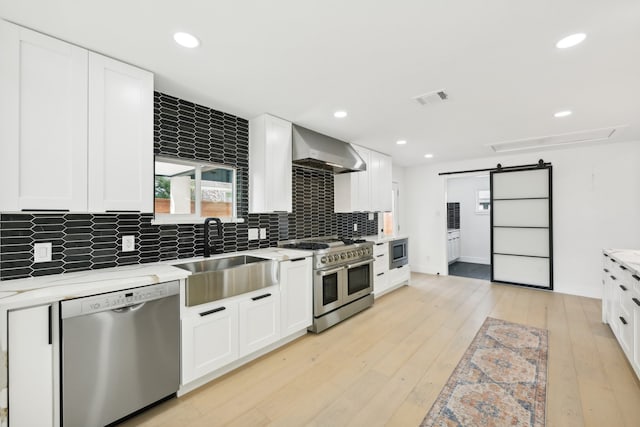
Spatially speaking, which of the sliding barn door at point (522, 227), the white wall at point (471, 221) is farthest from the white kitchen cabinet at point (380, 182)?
the white wall at point (471, 221)

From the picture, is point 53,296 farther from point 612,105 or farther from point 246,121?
point 612,105

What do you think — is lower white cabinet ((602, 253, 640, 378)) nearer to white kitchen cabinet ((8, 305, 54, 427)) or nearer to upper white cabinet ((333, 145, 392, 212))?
upper white cabinet ((333, 145, 392, 212))

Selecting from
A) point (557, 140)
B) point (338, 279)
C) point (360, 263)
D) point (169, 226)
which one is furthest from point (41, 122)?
point (557, 140)

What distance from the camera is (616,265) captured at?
9.06 feet

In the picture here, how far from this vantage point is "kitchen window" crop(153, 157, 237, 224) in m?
2.59

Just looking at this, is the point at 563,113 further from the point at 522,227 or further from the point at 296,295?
the point at 296,295

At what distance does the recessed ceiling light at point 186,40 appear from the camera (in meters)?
1.72

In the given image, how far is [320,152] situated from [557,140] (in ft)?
11.8

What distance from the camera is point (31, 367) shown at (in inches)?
56.2

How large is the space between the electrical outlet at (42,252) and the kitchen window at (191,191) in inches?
27.9

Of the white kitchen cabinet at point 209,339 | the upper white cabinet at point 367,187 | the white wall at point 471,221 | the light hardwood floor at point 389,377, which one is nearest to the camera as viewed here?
the light hardwood floor at point 389,377

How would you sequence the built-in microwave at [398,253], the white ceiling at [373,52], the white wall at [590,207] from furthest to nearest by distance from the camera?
the built-in microwave at [398,253]
the white wall at [590,207]
the white ceiling at [373,52]

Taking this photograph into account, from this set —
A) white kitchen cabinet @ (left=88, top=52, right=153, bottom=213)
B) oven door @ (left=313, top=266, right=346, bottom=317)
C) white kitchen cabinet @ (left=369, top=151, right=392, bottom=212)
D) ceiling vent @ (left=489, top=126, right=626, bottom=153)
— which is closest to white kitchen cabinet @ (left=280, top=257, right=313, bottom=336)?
oven door @ (left=313, top=266, right=346, bottom=317)

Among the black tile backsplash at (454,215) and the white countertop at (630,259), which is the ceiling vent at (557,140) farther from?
the black tile backsplash at (454,215)
